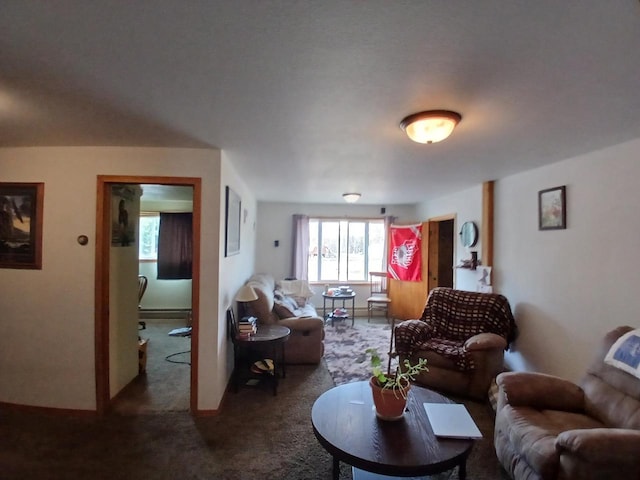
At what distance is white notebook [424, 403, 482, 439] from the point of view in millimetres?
1726

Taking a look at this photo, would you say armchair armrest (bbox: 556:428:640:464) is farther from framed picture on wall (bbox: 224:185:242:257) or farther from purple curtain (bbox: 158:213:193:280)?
purple curtain (bbox: 158:213:193:280)

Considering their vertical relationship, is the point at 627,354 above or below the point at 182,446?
above

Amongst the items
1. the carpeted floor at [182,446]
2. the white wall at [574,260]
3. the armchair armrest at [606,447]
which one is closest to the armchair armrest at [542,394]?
the carpeted floor at [182,446]

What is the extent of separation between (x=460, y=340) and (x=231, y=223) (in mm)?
2702

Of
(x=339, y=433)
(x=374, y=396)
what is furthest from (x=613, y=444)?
(x=339, y=433)

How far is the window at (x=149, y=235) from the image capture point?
6.14 meters

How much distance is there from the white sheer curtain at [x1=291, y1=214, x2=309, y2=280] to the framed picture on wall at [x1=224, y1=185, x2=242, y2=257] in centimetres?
266

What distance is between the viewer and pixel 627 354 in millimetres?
1980

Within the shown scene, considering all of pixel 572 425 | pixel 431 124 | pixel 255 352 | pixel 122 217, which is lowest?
pixel 255 352

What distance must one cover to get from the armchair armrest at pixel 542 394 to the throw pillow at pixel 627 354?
302 mm

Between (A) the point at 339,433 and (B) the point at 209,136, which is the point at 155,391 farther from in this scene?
(B) the point at 209,136

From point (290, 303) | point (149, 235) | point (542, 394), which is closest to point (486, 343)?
point (542, 394)

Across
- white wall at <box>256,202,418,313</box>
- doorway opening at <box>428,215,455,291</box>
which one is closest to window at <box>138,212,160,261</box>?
white wall at <box>256,202,418,313</box>

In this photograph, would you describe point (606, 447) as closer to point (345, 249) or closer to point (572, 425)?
point (572, 425)
